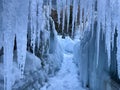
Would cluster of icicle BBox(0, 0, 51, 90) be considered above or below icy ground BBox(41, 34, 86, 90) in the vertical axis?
above

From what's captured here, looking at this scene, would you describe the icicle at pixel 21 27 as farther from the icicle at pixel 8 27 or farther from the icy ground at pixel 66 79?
the icy ground at pixel 66 79

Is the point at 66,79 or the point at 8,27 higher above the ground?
the point at 8,27

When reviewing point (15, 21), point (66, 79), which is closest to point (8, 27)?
point (15, 21)

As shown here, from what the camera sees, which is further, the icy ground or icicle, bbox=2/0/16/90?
the icy ground

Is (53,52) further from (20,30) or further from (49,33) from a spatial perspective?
(20,30)

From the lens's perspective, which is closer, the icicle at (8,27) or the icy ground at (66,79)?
the icicle at (8,27)

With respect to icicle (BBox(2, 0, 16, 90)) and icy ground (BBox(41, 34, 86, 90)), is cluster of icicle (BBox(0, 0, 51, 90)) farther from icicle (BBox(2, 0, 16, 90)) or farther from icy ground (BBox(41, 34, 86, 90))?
icy ground (BBox(41, 34, 86, 90))

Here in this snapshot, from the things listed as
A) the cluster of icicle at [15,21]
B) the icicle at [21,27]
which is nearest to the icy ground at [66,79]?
the icicle at [21,27]

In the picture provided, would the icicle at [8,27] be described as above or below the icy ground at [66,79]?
above

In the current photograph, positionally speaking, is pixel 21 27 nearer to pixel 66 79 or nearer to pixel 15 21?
pixel 15 21

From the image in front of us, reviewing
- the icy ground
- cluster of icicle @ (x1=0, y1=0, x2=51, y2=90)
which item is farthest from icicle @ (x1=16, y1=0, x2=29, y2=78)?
the icy ground

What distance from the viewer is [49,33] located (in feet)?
25.5

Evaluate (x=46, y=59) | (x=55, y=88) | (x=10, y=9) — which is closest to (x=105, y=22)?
(x=10, y=9)

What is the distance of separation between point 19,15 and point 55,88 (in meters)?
3.78
